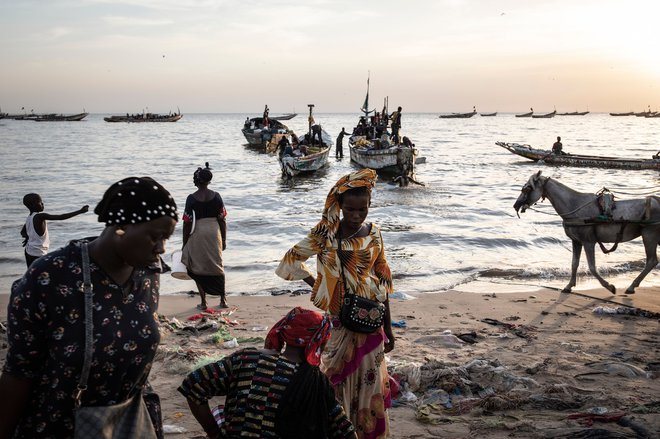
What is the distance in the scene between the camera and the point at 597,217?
900 centimetres

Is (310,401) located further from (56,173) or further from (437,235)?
(56,173)

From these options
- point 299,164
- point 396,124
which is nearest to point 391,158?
point 396,124

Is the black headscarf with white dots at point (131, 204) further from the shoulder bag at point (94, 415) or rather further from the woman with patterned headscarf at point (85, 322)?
the shoulder bag at point (94, 415)

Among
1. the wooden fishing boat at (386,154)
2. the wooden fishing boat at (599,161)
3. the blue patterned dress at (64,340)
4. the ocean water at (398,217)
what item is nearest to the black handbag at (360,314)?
the blue patterned dress at (64,340)

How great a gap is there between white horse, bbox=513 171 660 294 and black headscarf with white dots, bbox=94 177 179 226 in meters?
8.05

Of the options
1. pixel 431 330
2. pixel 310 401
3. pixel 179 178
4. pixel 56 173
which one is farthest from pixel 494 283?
pixel 56 173

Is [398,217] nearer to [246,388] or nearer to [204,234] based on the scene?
[204,234]

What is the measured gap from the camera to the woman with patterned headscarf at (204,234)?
770 cm

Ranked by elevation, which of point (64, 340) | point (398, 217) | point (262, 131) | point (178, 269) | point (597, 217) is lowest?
point (398, 217)

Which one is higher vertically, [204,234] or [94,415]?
[94,415]

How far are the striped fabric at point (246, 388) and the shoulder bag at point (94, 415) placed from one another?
0.30 meters

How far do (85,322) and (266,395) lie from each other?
2.54 ft

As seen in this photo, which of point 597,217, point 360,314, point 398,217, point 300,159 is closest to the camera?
point 360,314

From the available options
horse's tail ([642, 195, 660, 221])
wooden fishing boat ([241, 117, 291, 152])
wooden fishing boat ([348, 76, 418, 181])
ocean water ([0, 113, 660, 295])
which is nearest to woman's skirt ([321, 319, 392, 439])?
ocean water ([0, 113, 660, 295])
